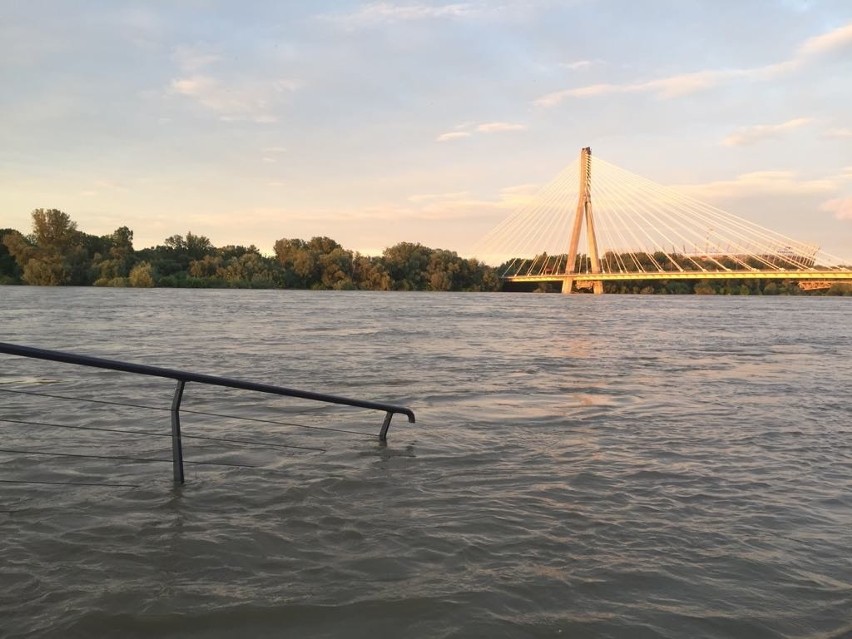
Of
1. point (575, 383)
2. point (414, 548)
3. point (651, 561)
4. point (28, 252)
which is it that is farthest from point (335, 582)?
point (28, 252)

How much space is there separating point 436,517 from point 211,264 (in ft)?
297

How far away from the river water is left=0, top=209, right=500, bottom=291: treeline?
2994 inches

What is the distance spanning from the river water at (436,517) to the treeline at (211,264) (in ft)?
249

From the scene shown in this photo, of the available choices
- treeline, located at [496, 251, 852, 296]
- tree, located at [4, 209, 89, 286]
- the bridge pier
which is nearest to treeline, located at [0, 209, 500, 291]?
tree, located at [4, 209, 89, 286]

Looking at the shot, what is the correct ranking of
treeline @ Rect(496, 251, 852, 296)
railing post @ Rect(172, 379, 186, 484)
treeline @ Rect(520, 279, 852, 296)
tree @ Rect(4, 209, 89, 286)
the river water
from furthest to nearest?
treeline @ Rect(520, 279, 852, 296) < tree @ Rect(4, 209, 89, 286) < treeline @ Rect(496, 251, 852, 296) < railing post @ Rect(172, 379, 186, 484) < the river water

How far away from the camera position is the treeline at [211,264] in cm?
7888

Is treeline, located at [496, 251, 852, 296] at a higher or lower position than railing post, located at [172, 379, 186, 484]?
higher

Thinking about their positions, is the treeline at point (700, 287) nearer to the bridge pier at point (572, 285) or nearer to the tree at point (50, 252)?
the bridge pier at point (572, 285)

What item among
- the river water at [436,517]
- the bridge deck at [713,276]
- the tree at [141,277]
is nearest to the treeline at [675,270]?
the bridge deck at [713,276]

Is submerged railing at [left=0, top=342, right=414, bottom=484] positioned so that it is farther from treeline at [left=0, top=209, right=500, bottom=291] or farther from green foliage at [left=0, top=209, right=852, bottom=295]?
treeline at [left=0, top=209, right=500, bottom=291]

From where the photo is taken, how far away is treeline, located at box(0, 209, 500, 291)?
3105 inches

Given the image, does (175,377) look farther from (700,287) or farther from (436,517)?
(700,287)

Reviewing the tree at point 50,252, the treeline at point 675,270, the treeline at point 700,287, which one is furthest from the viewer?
the treeline at point 700,287

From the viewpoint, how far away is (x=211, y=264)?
3556 inches
